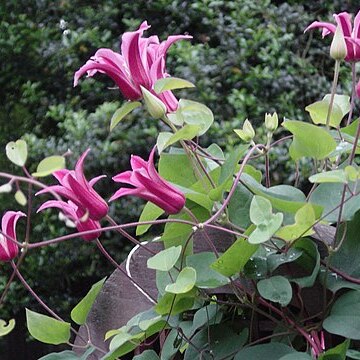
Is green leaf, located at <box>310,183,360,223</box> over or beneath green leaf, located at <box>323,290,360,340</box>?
over

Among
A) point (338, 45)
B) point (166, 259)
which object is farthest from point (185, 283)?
point (338, 45)

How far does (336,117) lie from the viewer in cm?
77

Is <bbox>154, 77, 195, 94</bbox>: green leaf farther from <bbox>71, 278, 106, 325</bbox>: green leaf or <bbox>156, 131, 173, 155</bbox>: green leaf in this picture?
<bbox>71, 278, 106, 325</bbox>: green leaf

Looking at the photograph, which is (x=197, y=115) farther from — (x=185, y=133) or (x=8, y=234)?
(x=8, y=234)

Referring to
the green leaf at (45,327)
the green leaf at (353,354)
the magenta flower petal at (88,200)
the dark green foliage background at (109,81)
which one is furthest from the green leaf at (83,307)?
the dark green foliage background at (109,81)

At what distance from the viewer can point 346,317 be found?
2.15 feet

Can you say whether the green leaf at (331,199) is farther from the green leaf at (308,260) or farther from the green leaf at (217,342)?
the green leaf at (217,342)

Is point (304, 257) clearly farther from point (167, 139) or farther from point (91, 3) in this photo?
point (91, 3)

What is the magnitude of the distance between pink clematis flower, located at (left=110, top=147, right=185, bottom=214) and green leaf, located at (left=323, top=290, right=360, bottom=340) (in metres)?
0.15

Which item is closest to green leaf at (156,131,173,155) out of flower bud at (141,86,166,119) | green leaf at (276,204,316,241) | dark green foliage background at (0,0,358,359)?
flower bud at (141,86,166,119)

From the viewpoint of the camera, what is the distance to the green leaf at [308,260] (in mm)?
665

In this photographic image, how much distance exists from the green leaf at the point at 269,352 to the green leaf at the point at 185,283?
86 mm

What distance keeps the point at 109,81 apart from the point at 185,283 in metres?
2.15

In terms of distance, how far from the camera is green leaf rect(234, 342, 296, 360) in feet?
2.23
